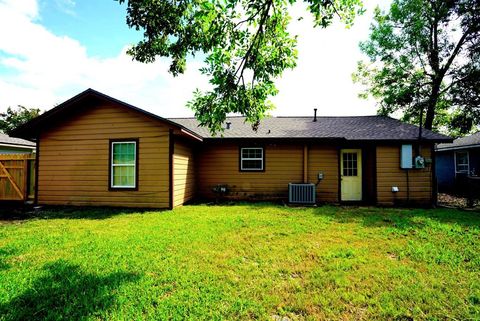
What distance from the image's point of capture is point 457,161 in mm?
14953

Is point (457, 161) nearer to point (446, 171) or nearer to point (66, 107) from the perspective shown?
point (446, 171)

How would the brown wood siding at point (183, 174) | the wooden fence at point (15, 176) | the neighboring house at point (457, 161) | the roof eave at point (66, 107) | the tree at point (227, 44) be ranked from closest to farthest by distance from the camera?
the tree at point (227, 44), the roof eave at point (66, 107), the brown wood siding at point (183, 174), the wooden fence at point (15, 176), the neighboring house at point (457, 161)

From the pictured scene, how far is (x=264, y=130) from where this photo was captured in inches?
451

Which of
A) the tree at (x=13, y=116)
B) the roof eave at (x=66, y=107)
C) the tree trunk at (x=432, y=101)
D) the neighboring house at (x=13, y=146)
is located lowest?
the neighboring house at (x=13, y=146)

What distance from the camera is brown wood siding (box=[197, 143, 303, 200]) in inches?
420

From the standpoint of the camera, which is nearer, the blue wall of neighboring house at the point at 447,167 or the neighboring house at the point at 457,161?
the neighboring house at the point at 457,161

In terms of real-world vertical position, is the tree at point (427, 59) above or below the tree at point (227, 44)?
above

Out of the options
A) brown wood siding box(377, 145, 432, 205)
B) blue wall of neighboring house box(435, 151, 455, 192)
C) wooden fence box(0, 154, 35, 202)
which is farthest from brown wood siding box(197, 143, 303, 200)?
blue wall of neighboring house box(435, 151, 455, 192)

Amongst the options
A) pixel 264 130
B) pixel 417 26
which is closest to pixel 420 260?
pixel 264 130

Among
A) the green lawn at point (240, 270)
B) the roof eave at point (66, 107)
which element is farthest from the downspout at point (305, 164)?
the roof eave at point (66, 107)

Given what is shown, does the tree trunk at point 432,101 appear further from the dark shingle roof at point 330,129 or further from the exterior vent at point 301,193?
the exterior vent at point 301,193

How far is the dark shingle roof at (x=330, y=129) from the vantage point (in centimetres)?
1017

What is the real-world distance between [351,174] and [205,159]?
672cm

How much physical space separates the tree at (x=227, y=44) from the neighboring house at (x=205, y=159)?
2.89 meters
